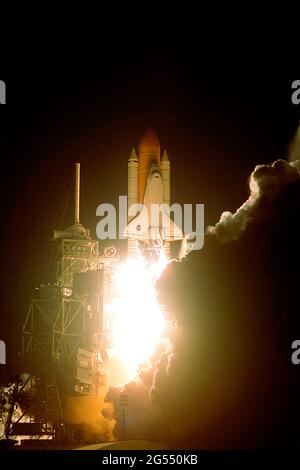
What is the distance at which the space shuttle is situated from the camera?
211ft

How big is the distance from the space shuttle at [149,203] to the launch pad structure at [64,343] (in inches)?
139

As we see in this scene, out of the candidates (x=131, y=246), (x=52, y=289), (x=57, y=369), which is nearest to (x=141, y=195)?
Answer: (x=131, y=246)

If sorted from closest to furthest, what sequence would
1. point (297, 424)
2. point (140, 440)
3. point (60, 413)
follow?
point (297, 424), point (140, 440), point (60, 413)

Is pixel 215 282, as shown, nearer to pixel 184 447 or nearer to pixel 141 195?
pixel 184 447

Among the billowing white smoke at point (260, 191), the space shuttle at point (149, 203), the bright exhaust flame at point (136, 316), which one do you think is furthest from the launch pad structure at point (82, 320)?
the billowing white smoke at point (260, 191)

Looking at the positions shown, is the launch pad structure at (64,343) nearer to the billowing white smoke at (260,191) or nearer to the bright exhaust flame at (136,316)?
the bright exhaust flame at (136,316)

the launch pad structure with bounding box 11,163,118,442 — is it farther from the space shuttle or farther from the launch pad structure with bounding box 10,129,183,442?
the space shuttle

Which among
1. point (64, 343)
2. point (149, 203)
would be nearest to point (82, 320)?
point (64, 343)

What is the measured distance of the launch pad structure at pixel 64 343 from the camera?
64.2 m

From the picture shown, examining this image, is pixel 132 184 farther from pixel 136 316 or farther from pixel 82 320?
pixel 82 320

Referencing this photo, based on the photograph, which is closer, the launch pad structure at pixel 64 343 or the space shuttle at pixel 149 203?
the launch pad structure at pixel 64 343

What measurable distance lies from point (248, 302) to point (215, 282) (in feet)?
7.20

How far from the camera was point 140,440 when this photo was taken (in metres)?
52.7

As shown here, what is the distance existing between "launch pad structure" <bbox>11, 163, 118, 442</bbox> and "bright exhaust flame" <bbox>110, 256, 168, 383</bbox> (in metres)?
1.78
